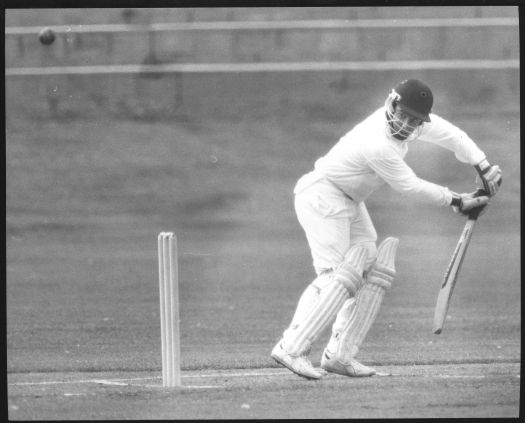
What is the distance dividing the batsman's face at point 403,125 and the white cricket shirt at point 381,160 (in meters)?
0.04

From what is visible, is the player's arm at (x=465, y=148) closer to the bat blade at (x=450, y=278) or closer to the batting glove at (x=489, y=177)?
the batting glove at (x=489, y=177)

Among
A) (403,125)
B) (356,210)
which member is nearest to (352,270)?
(356,210)

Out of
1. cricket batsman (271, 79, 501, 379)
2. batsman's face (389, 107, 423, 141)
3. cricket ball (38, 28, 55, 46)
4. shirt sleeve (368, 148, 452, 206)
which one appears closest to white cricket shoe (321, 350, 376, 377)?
cricket batsman (271, 79, 501, 379)

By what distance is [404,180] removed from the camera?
7098mm

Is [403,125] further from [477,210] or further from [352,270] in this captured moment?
[352,270]

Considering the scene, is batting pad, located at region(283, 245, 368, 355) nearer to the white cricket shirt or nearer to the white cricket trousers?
the white cricket trousers

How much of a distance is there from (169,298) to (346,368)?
3.56 feet

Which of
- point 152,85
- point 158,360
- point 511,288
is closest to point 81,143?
point 152,85

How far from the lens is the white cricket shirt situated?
709 cm

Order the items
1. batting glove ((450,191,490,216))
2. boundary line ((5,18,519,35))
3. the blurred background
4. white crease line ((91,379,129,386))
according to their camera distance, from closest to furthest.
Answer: batting glove ((450,191,490,216)) < white crease line ((91,379,129,386)) < boundary line ((5,18,519,35)) < the blurred background

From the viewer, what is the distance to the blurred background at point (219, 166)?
8.00 m

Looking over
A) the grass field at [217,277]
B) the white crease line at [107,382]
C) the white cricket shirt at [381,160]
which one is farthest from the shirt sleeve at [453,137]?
the white crease line at [107,382]

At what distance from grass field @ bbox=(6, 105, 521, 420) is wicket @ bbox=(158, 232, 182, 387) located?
18 cm

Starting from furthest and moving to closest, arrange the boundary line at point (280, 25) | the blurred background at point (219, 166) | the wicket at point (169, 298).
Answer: the blurred background at point (219, 166) < the boundary line at point (280, 25) < the wicket at point (169, 298)
